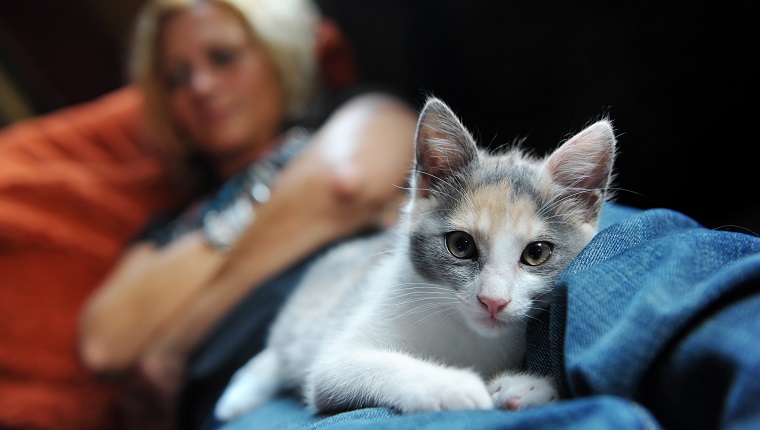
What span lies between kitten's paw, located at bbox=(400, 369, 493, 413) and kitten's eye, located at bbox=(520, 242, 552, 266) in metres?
0.17

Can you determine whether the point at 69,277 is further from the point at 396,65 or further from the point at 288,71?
the point at 396,65

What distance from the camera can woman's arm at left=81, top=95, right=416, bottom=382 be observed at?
1336 mm

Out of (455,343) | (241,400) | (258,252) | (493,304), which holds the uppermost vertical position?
(493,304)

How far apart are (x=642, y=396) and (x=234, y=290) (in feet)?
3.35

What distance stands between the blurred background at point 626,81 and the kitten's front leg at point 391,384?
44 cm

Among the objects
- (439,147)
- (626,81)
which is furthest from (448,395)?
(626,81)

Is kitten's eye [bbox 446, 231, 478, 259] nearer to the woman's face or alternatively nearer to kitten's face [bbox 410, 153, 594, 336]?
kitten's face [bbox 410, 153, 594, 336]

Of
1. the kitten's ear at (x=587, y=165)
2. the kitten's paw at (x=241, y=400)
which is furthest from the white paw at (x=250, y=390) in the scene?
the kitten's ear at (x=587, y=165)

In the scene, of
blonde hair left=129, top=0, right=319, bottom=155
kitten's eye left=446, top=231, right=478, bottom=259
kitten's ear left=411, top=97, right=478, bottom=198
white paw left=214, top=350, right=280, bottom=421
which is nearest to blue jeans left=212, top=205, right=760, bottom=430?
kitten's eye left=446, top=231, right=478, bottom=259

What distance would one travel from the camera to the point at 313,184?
1362mm

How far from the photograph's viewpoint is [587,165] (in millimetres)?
726

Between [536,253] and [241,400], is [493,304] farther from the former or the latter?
[241,400]

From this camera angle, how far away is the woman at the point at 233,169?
1.35m

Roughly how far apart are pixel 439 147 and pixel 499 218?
153 mm
